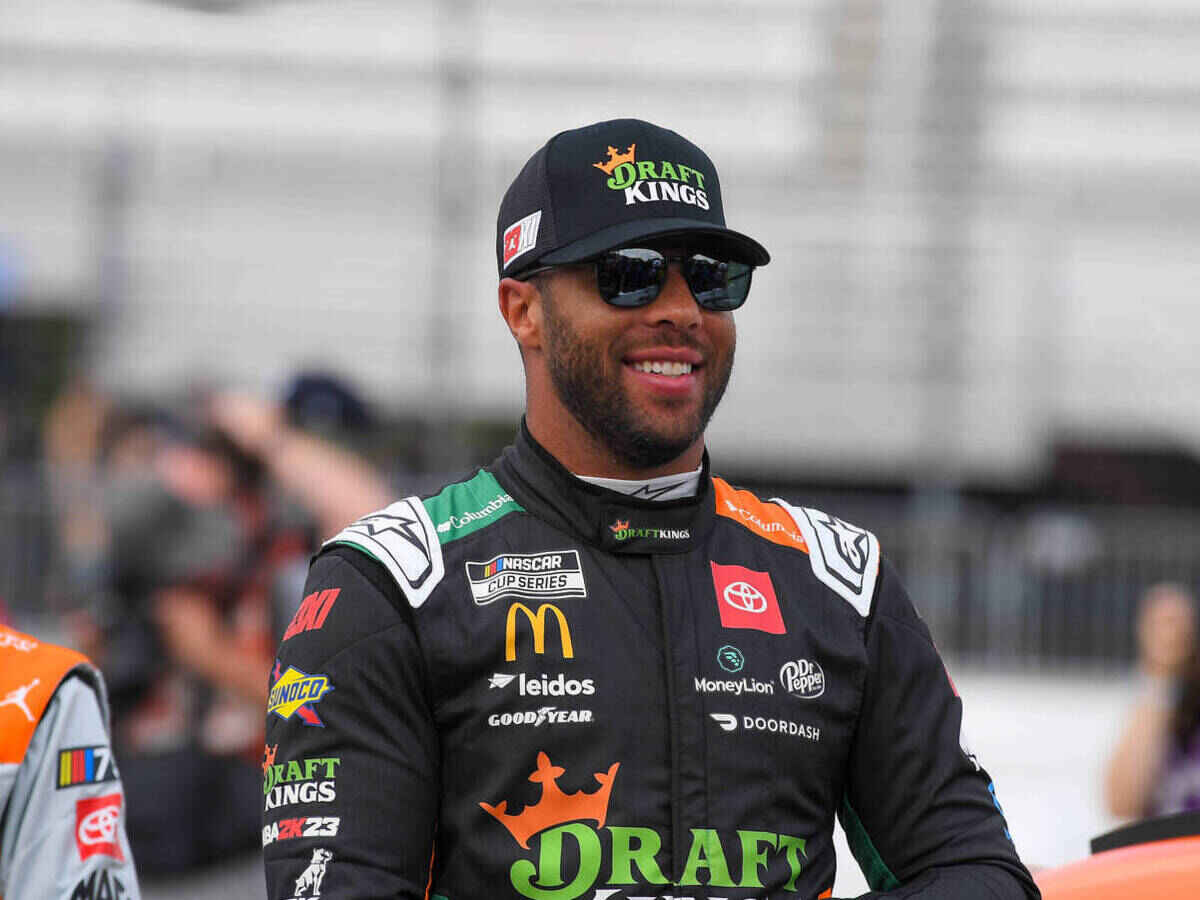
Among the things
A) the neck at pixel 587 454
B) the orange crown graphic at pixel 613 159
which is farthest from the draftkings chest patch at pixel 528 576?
the orange crown graphic at pixel 613 159

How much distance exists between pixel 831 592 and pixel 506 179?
1228cm

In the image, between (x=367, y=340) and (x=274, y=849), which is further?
(x=367, y=340)

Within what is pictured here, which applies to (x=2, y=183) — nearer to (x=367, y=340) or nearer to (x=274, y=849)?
(x=367, y=340)

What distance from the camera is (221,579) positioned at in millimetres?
4500

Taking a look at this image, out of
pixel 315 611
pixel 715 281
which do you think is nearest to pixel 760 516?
pixel 715 281

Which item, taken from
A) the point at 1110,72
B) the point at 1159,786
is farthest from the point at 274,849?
the point at 1110,72

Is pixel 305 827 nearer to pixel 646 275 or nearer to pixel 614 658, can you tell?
pixel 614 658

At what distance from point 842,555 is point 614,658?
38 centimetres

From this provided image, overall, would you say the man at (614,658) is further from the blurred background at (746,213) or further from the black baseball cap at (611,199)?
the blurred background at (746,213)

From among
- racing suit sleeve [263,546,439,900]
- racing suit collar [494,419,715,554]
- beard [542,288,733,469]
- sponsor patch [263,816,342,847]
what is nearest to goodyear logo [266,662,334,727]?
racing suit sleeve [263,546,439,900]

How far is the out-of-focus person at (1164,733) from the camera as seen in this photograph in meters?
4.83

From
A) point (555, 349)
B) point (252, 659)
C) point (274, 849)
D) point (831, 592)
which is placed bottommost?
point (252, 659)

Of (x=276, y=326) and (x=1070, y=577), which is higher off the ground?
(x=276, y=326)

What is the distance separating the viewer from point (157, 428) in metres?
8.65
